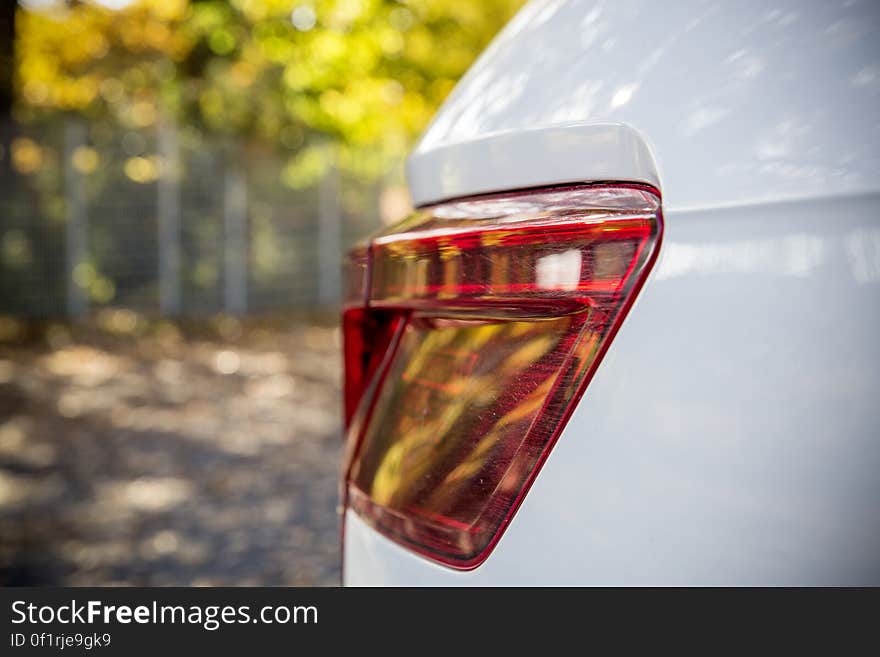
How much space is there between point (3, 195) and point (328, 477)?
26.2ft

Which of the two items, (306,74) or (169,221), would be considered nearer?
(169,221)

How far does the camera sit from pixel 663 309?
3.81ft

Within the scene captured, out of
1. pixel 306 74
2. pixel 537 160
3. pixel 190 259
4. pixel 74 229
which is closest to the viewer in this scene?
pixel 537 160

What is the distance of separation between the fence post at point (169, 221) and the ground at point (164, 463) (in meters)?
2.30

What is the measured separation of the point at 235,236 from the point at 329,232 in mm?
2218

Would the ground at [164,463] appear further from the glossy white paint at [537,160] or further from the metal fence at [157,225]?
the glossy white paint at [537,160]

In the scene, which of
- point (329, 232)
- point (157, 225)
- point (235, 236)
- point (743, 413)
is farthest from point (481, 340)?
point (329, 232)

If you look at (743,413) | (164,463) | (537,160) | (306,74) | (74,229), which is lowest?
(164,463)

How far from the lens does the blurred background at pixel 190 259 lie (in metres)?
5.27

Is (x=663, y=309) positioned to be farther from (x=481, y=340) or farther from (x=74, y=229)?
(x=74, y=229)

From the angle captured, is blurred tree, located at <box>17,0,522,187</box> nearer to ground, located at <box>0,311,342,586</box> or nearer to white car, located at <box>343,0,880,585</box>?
Answer: ground, located at <box>0,311,342,586</box>

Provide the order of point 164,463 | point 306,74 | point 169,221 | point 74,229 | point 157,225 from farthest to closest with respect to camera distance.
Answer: point 306,74 < point 169,221 < point 157,225 < point 74,229 < point 164,463

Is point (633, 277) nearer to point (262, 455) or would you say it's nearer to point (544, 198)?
point (544, 198)
